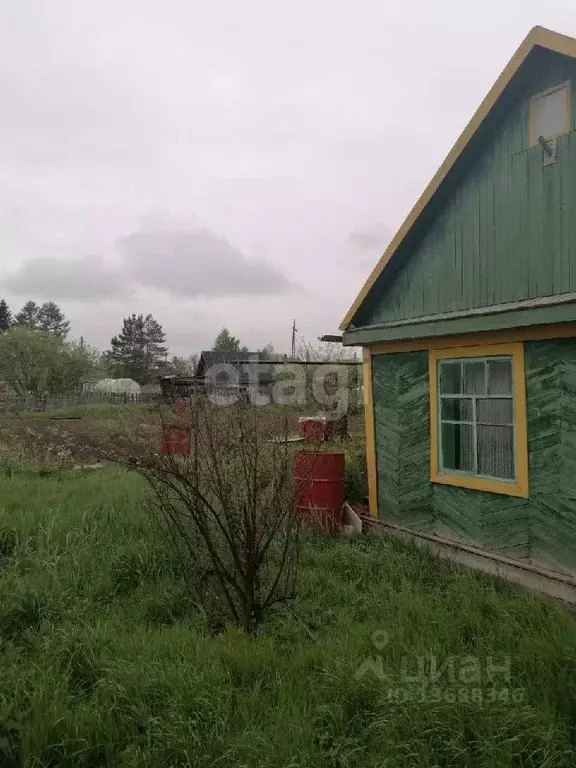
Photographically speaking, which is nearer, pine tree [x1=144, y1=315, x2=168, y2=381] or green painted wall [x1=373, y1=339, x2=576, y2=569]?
green painted wall [x1=373, y1=339, x2=576, y2=569]

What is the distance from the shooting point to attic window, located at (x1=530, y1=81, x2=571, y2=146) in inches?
199

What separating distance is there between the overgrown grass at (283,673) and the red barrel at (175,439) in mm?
1199

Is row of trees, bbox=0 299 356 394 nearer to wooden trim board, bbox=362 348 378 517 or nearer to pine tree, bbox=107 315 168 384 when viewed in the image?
pine tree, bbox=107 315 168 384

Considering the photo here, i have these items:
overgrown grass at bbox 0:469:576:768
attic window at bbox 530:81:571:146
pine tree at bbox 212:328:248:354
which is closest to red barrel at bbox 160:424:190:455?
overgrown grass at bbox 0:469:576:768

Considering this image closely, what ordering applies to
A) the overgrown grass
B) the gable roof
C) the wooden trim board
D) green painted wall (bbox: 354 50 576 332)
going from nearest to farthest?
the overgrown grass
the gable roof
green painted wall (bbox: 354 50 576 332)
the wooden trim board

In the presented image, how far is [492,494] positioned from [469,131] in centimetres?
364

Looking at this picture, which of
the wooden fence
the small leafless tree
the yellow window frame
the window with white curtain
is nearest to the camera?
the small leafless tree

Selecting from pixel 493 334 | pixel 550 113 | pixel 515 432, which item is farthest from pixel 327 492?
pixel 550 113

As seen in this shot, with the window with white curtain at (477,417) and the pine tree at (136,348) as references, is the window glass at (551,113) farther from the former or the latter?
the pine tree at (136,348)

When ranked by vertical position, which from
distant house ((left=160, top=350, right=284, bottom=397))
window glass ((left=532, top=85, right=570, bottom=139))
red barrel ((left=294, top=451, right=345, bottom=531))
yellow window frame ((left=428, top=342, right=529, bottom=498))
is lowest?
red barrel ((left=294, top=451, right=345, bottom=531))

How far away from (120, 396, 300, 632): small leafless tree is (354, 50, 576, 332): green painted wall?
2.78 meters

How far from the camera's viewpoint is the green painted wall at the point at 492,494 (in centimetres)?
481

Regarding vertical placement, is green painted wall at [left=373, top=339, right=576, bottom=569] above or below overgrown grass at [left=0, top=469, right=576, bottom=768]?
above

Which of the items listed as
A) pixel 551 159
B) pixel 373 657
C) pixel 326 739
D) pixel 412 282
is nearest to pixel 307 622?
pixel 373 657
